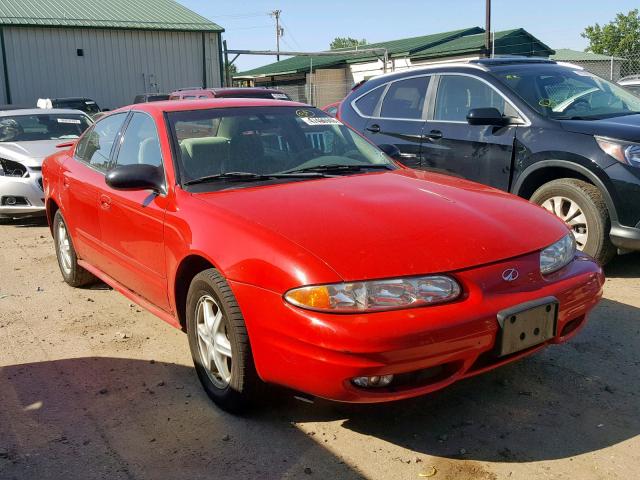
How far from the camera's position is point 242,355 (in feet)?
9.53

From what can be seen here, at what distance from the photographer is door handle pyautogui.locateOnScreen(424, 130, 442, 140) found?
6.08 meters

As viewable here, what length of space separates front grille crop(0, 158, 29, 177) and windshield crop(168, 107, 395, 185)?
5.18m

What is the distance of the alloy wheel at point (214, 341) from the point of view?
10.2 feet

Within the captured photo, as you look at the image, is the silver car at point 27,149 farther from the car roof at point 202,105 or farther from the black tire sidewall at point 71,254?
the car roof at point 202,105

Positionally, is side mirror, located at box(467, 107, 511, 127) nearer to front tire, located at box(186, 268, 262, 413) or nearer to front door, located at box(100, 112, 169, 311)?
front door, located at box(100, 112, 169, 311)

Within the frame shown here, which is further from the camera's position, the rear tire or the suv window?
the suv window

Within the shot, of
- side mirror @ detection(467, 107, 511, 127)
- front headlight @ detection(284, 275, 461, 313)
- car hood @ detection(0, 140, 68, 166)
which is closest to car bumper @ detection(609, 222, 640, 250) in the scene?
side mirror @ detection(467, 107, 511, 127)

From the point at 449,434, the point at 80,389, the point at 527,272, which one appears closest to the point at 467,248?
the point at 527,272

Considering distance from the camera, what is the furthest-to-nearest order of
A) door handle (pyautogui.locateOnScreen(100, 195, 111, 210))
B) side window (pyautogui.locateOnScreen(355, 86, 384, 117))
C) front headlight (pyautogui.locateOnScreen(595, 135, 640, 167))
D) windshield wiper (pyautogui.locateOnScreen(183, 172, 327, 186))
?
1. side window (pyautogui.locateOnScreen(355, 86, 384, 117))
2. front headlight (pyautogui.locateOnScreen(595, 135, 640, 167))
3. door handle (pyautogui.locateOnScreen(100, 195, 111, 210))
4. windshield wiper (pyautogui.locateOnScreen(183, 172, 327, 186))

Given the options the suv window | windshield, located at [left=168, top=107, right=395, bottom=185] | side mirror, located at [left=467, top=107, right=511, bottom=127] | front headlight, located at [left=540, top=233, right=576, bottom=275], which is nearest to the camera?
front headlight, located at [left=540, top=233, right=576, bottom=275]

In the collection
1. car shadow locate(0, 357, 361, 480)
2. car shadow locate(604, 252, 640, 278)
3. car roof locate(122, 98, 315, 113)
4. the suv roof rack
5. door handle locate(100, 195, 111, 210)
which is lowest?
car shadow locate(0, 357, 361, 480)

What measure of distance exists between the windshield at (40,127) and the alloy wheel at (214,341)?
698 cm

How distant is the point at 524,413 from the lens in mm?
3117

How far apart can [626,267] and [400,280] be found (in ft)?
12.1
